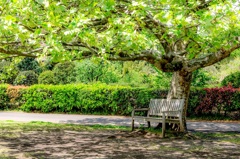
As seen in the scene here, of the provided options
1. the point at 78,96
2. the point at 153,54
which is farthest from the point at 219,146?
the point at 78,96

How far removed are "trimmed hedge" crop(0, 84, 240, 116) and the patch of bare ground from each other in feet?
27.2

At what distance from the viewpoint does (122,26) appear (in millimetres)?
7367

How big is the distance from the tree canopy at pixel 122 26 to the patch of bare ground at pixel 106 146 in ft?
7.59

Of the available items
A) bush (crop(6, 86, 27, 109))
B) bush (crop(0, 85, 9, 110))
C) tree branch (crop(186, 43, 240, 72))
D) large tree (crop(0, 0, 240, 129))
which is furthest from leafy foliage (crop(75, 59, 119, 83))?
tree branch (crop(186, 43, 240, 72))

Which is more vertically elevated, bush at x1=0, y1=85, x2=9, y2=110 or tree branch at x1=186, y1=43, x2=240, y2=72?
tree branch at x1=186, y1=43, x2=240, y2=72

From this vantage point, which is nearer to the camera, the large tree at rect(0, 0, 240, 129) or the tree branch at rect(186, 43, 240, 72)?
the large tree at rect(0, 0, 240, 129)

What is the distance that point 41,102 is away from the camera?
20891mm

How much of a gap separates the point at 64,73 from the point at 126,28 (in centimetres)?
2347

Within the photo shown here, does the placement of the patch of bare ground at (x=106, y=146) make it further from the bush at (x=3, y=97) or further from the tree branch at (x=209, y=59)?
the bush at (x=3, y=97)

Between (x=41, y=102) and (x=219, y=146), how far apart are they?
1394 centimetres

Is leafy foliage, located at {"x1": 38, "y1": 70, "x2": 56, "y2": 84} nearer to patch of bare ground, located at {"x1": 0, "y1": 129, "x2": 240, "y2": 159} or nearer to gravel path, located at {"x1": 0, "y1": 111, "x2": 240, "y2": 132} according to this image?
gravel path, located at {"x1": 0, "y1": 111, "x2": 240, "y2": 132}

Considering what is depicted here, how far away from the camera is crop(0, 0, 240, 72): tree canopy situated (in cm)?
682

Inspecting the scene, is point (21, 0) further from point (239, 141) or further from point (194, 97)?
point (194, 97)

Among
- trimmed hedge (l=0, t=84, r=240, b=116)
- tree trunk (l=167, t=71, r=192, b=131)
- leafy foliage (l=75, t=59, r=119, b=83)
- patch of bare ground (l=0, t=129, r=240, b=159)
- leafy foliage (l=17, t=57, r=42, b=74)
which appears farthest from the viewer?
leafy foliage (l=17, t=57, r=42, b=74)
